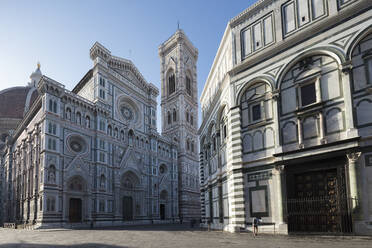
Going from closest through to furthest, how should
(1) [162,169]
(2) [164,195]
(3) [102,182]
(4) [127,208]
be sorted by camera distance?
1. (3) [102,182]
2. (4) [127,208]
3. (2) [164,195]
4. (1) [162,169]

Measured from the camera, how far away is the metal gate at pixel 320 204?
1538 cm

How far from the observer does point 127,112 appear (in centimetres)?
5144

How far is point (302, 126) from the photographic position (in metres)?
17.6

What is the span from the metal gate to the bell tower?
140 ft

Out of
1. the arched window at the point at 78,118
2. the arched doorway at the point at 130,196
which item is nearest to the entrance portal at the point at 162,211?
the arched doorway at the point at 130,196

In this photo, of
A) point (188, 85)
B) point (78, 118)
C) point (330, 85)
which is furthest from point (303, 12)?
point (188, 85)

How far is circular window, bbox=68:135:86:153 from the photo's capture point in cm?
3900

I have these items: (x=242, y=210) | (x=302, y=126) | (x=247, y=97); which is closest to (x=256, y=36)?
(x=247, y=97)

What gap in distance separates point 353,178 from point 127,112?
4082 cm

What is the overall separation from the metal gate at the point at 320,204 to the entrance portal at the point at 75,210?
28252 millimetres

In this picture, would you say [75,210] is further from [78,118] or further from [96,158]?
[78,118]

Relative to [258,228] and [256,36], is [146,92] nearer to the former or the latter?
[256,36]

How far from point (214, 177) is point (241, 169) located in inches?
298

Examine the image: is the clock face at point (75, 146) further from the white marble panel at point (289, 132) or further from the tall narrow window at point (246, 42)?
the white marble panel at point (289, 132)
